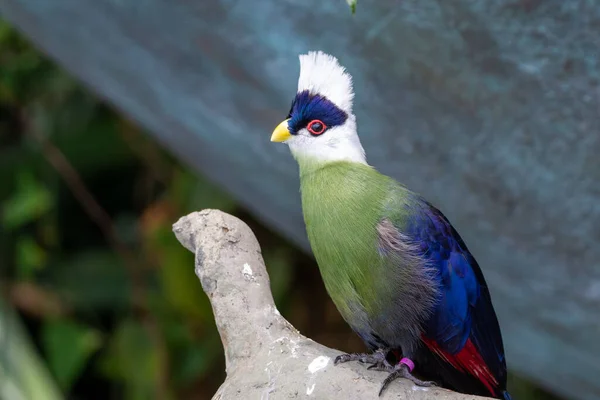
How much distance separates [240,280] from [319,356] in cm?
18

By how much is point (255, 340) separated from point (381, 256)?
0.78 feet

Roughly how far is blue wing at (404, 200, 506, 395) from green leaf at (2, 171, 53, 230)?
1534 millimetres

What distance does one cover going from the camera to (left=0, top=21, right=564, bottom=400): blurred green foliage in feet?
8.18

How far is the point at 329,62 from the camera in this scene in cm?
120

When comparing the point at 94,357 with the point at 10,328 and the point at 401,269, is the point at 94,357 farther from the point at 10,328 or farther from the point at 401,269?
the point at 401,269

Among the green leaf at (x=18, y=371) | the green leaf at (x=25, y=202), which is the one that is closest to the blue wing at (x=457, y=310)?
the green leaf at (x=18, y=371)

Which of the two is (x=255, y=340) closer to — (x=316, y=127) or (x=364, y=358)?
(x=364, y=358)

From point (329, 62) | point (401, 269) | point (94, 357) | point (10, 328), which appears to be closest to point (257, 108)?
point (329, 62)

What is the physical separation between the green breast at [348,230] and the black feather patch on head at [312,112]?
7 centimetres

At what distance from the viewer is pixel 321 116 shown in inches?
48.3

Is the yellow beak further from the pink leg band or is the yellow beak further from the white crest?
the pink leg band

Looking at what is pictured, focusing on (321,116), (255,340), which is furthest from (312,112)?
(255,340)

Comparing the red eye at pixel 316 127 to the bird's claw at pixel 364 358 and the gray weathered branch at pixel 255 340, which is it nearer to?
the gray weathered branch at pixel 255 340

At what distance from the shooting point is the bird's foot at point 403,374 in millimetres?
1167
